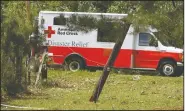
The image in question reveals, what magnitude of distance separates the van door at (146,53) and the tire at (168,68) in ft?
1.17

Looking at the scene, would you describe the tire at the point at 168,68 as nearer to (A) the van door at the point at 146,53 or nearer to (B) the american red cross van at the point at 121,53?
(B) the american red cross van at the point at 121,53

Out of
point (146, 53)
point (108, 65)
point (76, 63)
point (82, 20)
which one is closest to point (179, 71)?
point (146, 53)


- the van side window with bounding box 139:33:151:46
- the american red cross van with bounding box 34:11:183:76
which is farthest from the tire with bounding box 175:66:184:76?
the van side window with bounding box 139:33:151:46

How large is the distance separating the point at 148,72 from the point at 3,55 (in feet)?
35.8

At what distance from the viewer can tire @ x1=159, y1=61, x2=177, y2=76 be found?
19688mm

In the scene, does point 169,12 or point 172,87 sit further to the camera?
point 172,87

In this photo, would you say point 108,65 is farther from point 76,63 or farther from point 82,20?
point 76,63

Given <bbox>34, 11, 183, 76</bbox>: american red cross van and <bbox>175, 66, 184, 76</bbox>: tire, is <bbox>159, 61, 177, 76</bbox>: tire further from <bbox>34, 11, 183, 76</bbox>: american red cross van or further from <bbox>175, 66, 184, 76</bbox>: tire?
<bbox>175, 66, 184, 76</bbox>: tire

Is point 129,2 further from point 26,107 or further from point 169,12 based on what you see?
point 26,107

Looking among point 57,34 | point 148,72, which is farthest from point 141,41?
point 57,34

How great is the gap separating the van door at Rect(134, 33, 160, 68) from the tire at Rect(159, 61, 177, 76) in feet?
1.17

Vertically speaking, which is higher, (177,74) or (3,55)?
(3,55)

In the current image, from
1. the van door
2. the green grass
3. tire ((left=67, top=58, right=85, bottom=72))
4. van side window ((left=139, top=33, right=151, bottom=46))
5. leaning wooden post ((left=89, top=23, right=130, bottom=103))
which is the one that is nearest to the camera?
the green grass

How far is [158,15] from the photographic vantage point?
8.66 meters
